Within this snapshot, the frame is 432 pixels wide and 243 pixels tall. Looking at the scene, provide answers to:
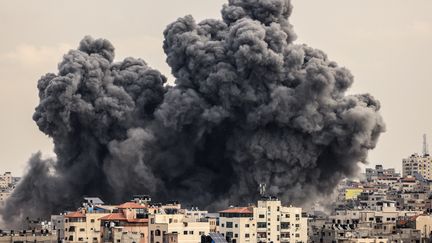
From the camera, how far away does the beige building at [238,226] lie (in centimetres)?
8919

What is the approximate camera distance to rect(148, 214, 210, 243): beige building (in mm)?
85500

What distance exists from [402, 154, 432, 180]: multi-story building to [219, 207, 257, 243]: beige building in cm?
8702

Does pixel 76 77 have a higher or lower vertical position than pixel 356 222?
higher

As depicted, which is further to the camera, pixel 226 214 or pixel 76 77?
pixel 76 77

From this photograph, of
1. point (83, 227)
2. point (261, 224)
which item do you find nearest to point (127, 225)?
point (83, 227)

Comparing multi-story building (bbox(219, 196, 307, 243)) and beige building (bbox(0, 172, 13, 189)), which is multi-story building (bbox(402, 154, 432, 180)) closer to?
beige building (bbox(0, 172, 13, 189))

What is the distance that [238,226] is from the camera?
8925cm

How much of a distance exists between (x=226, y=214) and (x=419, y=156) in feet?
304

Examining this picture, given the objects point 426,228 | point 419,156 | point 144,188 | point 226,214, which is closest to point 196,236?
point 226,214

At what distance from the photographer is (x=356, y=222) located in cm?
10288

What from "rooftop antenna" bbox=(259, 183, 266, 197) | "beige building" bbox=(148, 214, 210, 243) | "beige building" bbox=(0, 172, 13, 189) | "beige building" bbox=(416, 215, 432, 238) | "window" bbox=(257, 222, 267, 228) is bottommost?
"beige building" bbox=(148, 214, 210, 243)

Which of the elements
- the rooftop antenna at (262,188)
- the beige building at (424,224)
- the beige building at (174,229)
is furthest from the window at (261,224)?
the rooftop antenna at (262,188)

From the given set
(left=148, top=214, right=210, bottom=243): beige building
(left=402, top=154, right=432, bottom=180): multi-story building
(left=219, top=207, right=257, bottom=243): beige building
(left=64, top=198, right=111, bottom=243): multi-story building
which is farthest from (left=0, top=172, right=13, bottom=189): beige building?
(left=148, top=214, right=210, bottom=243): beige building

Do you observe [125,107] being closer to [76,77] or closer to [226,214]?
[76,77]
